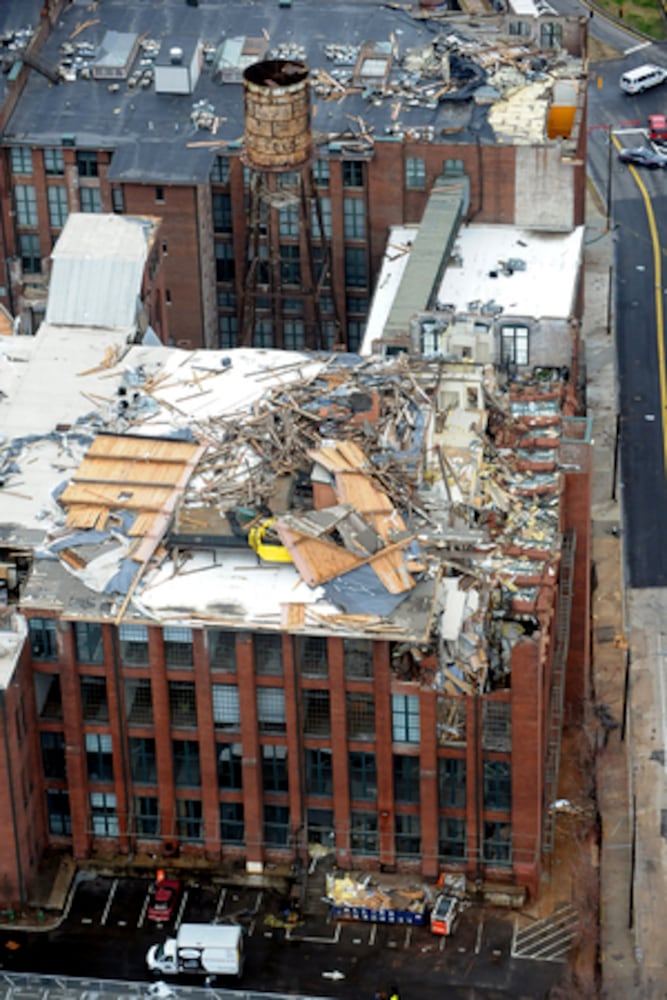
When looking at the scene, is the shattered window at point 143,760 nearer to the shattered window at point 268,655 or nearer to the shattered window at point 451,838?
the shattered window at point 268,655

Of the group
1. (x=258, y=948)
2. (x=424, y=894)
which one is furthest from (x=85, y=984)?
(x=424, y=894)

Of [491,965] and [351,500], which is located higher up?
[351,500]

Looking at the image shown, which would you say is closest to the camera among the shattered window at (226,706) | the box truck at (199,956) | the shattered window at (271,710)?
the box truck at (199,956)

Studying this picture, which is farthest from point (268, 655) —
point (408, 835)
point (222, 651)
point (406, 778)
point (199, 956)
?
point (199, 956)

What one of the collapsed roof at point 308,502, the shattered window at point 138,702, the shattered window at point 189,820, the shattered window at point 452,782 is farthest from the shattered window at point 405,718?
the shattered window at point 138,702

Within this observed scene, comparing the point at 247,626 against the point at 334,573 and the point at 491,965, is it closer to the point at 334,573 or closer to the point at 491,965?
the point at 334,573

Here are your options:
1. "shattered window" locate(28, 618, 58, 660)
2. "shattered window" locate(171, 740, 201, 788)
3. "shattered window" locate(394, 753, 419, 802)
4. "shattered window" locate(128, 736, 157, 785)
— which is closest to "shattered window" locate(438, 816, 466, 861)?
"shattered window" locate(394, 753, 419, 802)

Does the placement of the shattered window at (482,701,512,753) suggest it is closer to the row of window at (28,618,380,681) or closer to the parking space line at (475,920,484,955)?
the row of window at (28,618,380,681)

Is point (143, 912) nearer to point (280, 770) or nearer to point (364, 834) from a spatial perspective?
point (280, 770)
